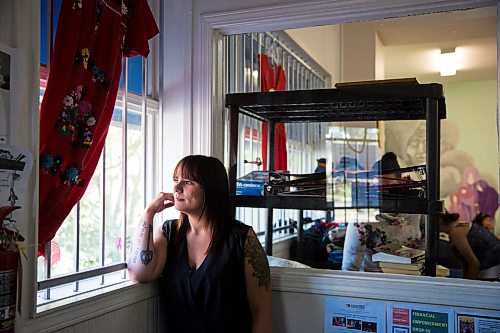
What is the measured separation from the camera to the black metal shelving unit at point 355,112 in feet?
5.82

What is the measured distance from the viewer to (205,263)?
1.62 meters

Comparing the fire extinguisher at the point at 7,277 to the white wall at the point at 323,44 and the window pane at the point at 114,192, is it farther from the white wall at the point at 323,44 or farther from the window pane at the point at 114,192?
the white wall at the point at 323,44

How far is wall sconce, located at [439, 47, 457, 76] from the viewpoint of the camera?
264 centimetres

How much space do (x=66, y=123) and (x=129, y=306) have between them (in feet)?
2.08

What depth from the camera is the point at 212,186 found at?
5.51 feet

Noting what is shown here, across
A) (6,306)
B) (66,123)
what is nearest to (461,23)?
(66,123)

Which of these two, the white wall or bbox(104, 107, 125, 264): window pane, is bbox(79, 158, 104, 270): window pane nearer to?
bbox(104, 107, 125, 264): window pane

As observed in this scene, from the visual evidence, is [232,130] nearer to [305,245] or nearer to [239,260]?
[239,260]

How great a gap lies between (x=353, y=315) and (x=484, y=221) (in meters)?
3.10

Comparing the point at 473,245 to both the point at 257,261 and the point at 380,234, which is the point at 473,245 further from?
the point at 257,261

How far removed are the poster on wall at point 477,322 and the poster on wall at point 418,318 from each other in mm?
26

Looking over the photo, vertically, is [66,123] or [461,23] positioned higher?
[461,23]

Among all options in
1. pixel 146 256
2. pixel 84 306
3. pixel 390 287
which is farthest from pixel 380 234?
pixel 84 306

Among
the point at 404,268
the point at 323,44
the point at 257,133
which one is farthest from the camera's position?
the point at 323,44
